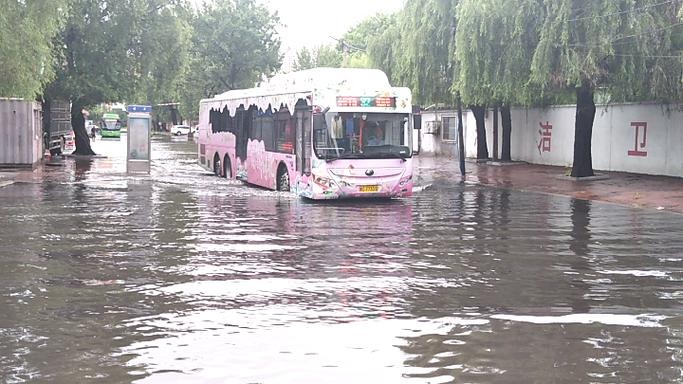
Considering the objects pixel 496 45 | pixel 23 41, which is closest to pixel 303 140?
pixel 23 41

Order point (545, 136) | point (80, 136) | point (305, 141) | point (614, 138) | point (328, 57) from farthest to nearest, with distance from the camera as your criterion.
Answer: point (328, 57) < point (80, 136) < point (545, 136) < point (614, 138) < point (305, 141)

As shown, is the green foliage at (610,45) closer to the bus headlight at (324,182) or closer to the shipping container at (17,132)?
the bus headlight at (324,182)

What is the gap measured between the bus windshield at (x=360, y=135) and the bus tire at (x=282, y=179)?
8.15ft

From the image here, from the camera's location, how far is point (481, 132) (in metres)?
37.4

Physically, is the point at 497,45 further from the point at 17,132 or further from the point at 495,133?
the point at 17,132

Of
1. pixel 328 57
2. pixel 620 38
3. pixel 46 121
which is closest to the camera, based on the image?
pixel 620 38

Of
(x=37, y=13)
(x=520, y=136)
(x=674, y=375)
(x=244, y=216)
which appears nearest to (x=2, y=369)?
(x=674, y=375)

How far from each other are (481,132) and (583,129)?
11735mm

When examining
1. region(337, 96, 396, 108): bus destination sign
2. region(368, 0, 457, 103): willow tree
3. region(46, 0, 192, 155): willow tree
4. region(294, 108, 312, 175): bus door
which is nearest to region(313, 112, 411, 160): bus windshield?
region(337, 96, 396, 108): bus destination sign

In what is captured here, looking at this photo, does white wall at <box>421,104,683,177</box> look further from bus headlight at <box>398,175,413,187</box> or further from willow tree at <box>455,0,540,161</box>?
bus headlight at <box>398,175,413,187</box>

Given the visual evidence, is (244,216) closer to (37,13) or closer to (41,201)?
(41,201)

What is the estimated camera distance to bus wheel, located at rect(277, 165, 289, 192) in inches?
830

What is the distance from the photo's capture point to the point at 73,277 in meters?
9.66

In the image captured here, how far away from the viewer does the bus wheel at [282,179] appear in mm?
21094
